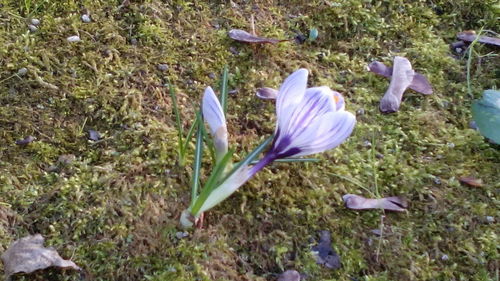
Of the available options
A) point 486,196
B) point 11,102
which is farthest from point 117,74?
point 486,196

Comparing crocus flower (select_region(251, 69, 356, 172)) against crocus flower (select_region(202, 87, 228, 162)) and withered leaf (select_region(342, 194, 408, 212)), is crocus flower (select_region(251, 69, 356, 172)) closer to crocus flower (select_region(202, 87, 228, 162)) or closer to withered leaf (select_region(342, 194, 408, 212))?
crocus flower (select_region(202, 87, 228, 162))

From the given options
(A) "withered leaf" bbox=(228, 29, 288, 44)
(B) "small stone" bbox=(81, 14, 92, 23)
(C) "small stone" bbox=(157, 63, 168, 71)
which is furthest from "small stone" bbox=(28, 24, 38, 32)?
(A) "withered leaf" bbox=(228, 29, 288, 44)

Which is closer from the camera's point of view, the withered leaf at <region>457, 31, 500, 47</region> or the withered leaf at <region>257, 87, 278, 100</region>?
the withered leaf at <region>257, 87, 278, 100</region>

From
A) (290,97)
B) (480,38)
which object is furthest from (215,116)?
(480,38)

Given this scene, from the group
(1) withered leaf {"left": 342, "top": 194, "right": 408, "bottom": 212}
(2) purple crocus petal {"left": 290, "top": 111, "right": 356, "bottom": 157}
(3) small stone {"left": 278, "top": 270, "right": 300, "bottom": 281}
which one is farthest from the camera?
(1) withered leaf {"left": 342, "top": 194, "right": 408, "bottom": 212}

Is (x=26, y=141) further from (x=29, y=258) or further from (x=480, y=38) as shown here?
(x=480, y=38)

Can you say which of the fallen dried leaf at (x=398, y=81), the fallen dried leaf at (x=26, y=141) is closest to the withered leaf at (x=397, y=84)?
the fallen dried leaf at (x=398, y=81)

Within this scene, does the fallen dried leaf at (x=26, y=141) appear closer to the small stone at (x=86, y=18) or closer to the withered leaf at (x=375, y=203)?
the small stone at (x=86, y=18)
